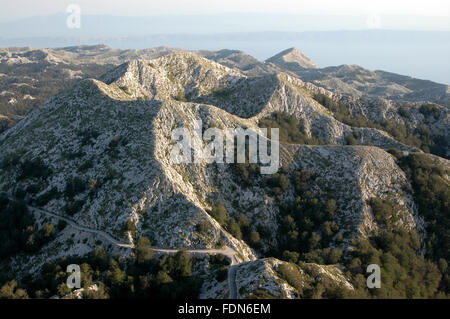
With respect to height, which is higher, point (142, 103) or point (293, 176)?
point (142, 103)

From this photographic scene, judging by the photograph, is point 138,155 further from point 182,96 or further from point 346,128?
point 346,128

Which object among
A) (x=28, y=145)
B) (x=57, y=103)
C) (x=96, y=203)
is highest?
(x=57, y=103)

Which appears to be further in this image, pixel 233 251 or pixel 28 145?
pixel 28 145

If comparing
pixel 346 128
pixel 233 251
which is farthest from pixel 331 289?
pixel 346 128
